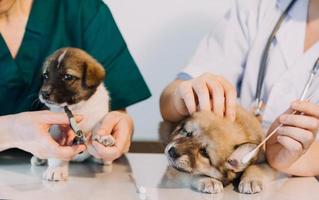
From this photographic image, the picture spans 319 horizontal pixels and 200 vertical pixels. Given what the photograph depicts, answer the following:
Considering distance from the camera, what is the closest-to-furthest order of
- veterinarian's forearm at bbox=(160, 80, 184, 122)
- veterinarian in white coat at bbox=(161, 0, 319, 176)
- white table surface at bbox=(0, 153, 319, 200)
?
white table surface at bbox=(0, 153, 319, 200) → veterinarian's forearm at bbox=(160, 80, 184, 122) → veterinarian in white coat at bbox=(161, 0, 319, 176)

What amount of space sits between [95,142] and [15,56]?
1.03 feet

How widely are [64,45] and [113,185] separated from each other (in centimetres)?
39

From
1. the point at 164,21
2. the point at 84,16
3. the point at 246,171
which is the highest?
the point at 84,16

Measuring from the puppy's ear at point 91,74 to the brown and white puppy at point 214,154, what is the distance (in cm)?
19

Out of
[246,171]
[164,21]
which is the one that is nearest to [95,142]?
[246,171]

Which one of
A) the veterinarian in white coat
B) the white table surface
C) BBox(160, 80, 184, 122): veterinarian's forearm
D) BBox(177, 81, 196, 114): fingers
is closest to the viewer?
the white table surface

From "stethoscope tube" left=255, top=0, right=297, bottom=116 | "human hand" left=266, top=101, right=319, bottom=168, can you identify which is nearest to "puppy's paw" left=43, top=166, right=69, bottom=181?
"human hand" left=266, top=101, right=319, bottom=168

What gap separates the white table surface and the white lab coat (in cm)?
27

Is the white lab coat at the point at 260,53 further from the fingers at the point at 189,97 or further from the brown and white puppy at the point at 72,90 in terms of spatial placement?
the brown and white puppy at the point at 72,90

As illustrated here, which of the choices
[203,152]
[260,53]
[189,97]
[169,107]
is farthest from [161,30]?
[203,152]

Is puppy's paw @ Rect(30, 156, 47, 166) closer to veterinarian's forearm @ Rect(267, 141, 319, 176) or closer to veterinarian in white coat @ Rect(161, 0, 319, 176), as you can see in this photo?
veterinarian in white coat @ Rect(161, 0, 319, 176)

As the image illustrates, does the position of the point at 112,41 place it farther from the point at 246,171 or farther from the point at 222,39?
the point at 246,171

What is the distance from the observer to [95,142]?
38.4 inches

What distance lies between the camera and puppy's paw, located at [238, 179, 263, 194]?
0.96 meters
